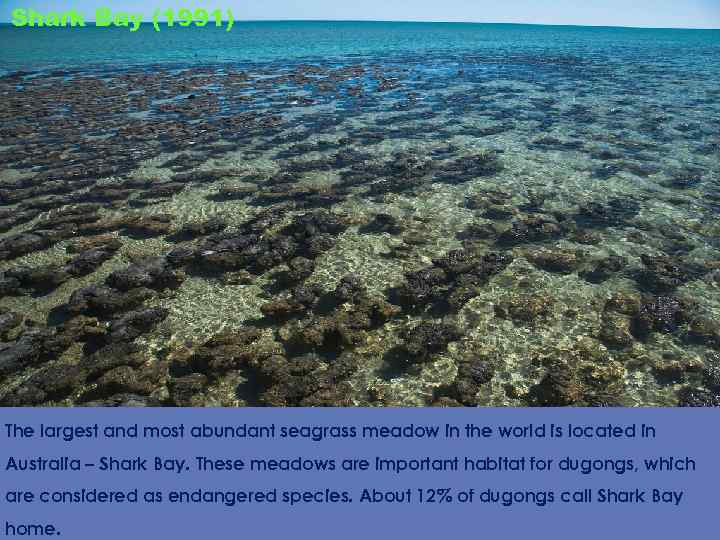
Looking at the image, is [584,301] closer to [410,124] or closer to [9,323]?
[9,323]

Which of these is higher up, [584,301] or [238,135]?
[238,135]

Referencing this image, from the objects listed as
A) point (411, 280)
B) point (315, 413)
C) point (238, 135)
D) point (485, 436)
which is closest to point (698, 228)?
point (411, 280)

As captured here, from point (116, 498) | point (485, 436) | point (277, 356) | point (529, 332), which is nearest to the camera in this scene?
point (116, 498)

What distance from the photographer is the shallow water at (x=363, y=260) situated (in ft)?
27.0

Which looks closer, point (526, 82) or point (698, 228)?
point (698, 228)

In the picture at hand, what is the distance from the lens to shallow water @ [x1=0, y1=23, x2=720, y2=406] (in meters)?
8.22

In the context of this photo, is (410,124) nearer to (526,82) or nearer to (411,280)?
(411,280)

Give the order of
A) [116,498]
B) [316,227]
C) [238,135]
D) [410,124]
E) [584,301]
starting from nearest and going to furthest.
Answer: [116,498] → [584,301] → [316,227] → [238,135] → [410,124]

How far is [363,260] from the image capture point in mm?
11617

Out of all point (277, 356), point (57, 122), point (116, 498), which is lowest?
point (277, 356)

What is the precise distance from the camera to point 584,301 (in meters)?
10.0

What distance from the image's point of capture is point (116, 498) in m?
4.89

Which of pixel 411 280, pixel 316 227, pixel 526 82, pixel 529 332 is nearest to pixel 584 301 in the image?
Answer: pixel 529 332

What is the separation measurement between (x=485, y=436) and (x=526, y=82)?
123ft
